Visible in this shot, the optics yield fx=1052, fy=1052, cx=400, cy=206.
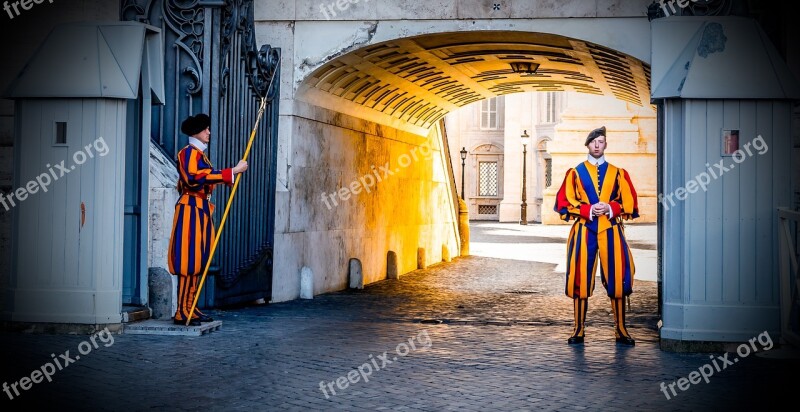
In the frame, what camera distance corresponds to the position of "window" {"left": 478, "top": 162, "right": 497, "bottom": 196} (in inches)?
2403

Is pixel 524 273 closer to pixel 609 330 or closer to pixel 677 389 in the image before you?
pixel 609 330

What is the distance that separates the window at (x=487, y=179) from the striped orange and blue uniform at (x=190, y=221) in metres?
51.5

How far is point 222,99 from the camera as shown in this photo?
1166 centimetres

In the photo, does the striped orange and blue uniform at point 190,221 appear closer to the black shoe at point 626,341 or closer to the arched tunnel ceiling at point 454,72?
the arched tunnel ceiling at point 454,72

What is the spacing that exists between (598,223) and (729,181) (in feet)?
3.95

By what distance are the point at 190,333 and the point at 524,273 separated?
10.4 m

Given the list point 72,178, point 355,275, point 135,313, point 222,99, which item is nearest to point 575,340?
point 135,313

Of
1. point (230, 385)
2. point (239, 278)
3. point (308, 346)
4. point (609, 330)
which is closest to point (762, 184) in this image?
point (609, 330)

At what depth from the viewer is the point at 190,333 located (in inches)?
381

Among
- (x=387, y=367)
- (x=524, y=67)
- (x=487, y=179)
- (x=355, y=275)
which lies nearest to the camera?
(x=387, y=367)

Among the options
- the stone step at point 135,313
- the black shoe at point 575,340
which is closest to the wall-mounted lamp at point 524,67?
the black shoe at point 575,340

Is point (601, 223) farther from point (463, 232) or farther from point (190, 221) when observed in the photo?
point (463, 232)

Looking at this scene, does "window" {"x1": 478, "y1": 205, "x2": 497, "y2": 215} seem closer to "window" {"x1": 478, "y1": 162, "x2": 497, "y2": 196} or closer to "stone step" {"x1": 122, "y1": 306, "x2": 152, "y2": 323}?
"window" {"x1": 478, "y1": 162, "x2": 497, "y2": 196}

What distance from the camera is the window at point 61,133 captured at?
32.3 feet
